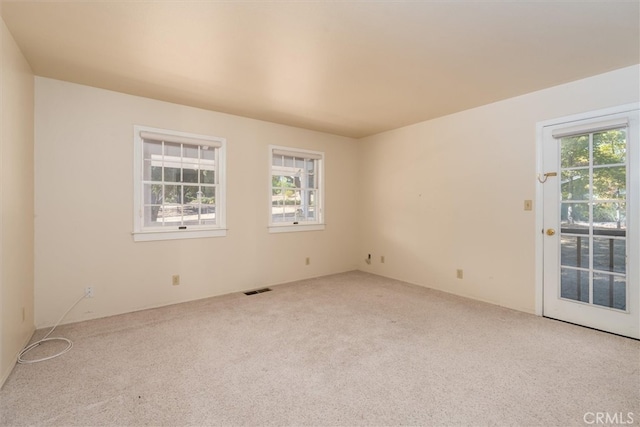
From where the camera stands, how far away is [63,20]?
2049mm

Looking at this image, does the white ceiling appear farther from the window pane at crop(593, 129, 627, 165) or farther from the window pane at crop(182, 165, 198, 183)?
the window pane at crop(182, 165, 198, 183)

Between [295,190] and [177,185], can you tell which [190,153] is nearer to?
[177,185]

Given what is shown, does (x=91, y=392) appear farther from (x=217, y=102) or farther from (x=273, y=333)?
(x=217, y=102)

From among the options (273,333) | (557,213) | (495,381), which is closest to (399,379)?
(495,381)

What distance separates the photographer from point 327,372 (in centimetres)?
216

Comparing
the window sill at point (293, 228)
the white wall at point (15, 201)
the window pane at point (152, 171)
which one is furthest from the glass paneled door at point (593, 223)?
the white wall at point (15, 201)

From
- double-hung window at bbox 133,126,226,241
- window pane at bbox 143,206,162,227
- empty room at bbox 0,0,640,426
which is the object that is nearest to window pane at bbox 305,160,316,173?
empty room at bbox 0,0,640,426

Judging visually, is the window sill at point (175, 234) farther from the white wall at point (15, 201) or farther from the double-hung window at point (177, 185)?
the white wall at point (15, 201)

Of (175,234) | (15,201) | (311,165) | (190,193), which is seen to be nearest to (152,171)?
(190,193)

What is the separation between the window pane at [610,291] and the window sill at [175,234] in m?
4.14

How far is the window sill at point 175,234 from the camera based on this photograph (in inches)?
135

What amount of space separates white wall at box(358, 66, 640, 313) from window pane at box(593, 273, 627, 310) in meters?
0.54

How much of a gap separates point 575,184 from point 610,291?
3.47ft

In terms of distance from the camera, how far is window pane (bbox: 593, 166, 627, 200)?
109 inches
